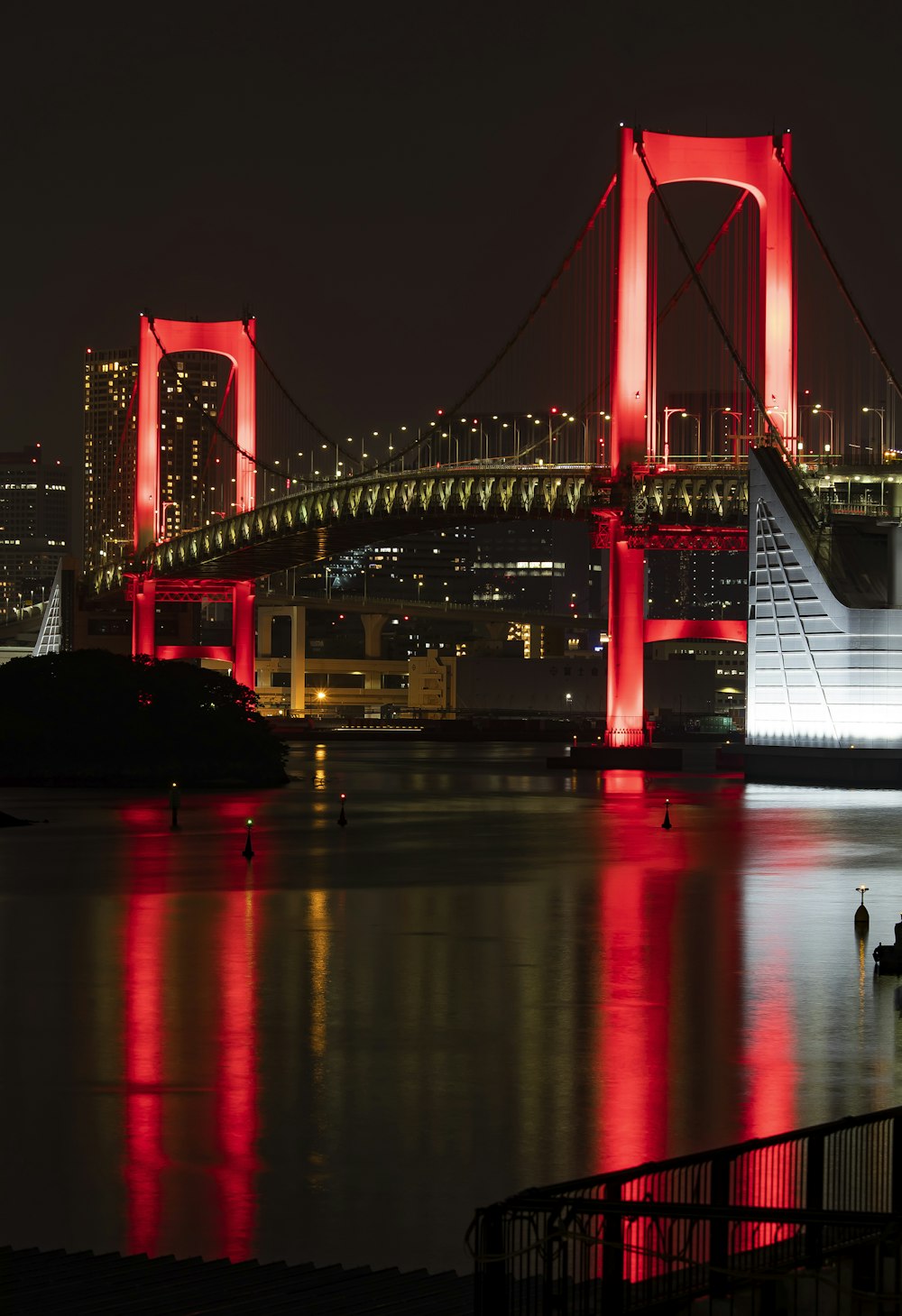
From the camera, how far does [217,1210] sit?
9.62 m

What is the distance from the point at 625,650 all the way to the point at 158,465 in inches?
1460

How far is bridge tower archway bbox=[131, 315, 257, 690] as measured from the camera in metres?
95.1

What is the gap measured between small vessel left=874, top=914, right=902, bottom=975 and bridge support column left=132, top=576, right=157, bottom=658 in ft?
249

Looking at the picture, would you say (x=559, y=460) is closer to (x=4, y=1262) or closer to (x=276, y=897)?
(x=276, y=897)

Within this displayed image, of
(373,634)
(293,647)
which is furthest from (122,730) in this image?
(373,634)

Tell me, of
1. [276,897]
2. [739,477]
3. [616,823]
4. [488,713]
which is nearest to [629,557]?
[739,477]

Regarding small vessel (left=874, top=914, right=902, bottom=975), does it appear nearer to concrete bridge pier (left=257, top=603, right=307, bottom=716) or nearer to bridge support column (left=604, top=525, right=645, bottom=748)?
bridge support column (left=604, top=525, right=645, bottom=748)

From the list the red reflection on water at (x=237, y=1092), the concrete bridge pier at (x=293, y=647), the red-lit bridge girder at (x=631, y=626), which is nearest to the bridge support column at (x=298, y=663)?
the concrete bridge pier at (x=293, y=647)

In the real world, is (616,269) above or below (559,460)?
above

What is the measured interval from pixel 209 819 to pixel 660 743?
63.0 metres

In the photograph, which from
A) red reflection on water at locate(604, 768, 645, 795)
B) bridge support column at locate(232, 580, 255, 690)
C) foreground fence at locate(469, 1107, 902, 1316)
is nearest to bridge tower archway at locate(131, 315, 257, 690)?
bridge support column at locate(232, 580, 255, 690)

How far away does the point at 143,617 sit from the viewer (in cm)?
9388

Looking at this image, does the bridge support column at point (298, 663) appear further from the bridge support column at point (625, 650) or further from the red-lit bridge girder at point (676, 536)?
the bridge support column at point (625, 650)

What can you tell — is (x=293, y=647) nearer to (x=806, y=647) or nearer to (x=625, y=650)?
(x=625, y=650)
